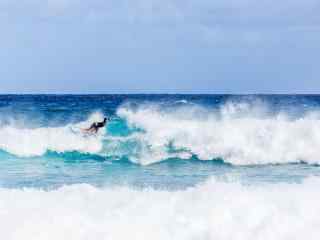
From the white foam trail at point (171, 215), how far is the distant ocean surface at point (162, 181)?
0.05 ft

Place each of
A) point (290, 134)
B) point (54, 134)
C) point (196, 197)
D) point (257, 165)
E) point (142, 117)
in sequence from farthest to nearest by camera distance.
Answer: point (142, 117) < point (54, 134) < point (290, 134) < point (257, 165) < point (196, 197)

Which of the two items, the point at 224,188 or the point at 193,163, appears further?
the point at 193,163

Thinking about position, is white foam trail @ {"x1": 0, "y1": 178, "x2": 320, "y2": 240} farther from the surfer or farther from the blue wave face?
the surfer

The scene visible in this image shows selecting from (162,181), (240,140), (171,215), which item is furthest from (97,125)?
(171,215)

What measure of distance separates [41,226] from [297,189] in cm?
410

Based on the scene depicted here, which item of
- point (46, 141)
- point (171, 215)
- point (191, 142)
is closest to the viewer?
point (171, 215)

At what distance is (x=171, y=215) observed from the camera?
332 inches

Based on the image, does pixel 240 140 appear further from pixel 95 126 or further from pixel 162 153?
pixel 95 126

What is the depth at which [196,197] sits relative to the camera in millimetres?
8906

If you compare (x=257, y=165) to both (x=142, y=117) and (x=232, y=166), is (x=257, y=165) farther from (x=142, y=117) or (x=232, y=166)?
(x=142, y=117)

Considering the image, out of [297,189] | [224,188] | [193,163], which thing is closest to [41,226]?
[224,188]

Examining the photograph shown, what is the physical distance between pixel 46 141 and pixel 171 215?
8524 millimetres

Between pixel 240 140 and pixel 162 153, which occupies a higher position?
pixel 240 140

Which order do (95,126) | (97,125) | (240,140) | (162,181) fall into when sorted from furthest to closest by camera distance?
(97,125) < (95,126) < (240,140) < (162,181)
